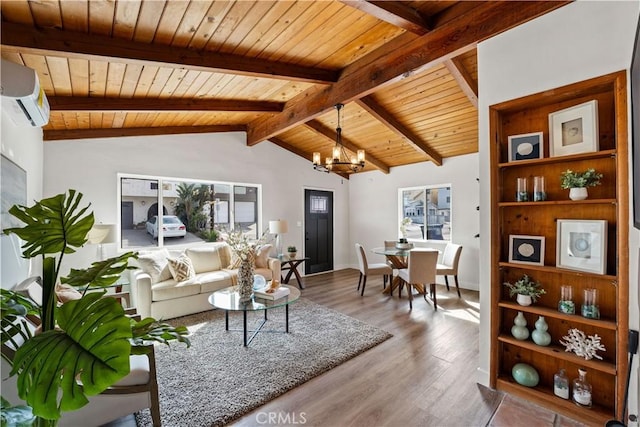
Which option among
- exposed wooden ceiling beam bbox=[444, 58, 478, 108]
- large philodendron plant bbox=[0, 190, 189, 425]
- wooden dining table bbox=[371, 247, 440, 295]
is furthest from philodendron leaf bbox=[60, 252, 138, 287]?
wooden dining table bbox=[371, 247, 440, 295]

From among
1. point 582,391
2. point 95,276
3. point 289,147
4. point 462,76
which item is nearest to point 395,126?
point 462,76

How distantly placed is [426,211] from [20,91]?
590 centimetres

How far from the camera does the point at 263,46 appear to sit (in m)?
2.61

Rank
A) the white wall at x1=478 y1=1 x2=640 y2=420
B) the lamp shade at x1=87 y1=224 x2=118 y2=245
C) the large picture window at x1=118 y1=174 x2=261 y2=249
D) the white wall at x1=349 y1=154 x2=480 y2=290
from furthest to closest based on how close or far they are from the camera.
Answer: the white wall at x1=349 y1=154 x2=480 y2=290, the large picture window at x1=118 y1=174 x2=261 y2=249, the lamp shade at x1=87 y1=224 x2=118 y2=245, the white wall at x1=478 y1=1 x2=640 y2=420

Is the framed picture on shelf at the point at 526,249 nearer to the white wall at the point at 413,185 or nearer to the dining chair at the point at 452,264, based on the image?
the dining chair at the point at 452,264

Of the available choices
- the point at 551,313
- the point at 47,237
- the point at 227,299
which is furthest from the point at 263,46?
the point at 551,313

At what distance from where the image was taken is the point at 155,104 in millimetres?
3426

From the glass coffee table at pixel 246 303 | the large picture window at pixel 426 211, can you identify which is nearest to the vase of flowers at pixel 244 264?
the glass coffee table at pixel 246 303

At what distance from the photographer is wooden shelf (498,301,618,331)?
1.74 metres

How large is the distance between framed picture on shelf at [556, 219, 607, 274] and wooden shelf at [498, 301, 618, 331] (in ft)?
1.03

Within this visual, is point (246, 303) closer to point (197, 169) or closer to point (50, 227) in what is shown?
point (50, 227)

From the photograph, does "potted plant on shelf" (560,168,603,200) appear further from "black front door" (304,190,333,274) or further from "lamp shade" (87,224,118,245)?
"black front door" (304,190,333,274)

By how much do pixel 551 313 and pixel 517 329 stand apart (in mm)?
290

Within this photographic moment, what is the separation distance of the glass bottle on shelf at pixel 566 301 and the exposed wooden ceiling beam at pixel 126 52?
305 cm
